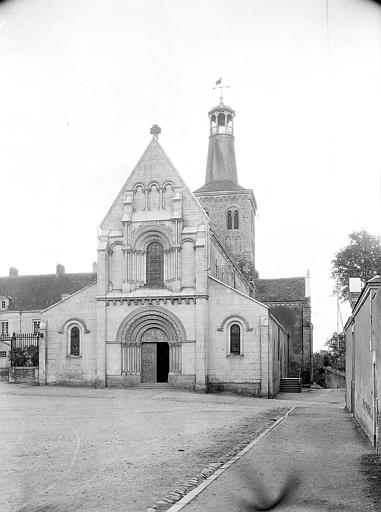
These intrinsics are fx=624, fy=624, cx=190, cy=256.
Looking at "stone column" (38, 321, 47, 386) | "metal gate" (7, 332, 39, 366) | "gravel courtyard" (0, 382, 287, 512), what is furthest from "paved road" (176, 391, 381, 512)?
"metal gate" (7, 332, 39, 366)

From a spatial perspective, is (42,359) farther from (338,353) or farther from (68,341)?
(338,353)

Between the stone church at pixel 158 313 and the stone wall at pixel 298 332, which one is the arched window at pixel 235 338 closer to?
the stone church at pixel 158 313

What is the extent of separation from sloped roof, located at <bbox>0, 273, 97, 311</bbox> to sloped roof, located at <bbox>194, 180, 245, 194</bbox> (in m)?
14.9

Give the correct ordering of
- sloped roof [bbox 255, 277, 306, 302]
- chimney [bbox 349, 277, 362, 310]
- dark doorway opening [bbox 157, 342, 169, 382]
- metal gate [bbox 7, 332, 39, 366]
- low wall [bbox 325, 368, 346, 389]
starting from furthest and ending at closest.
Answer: sloped roof [bbox 255, 277, 306, 302]
low wall [bbox 325, 368, 346, 389]
metal gate [bbox 7, 332, 39, 366]
dark doorway opening [bbox 157, 342, 169, 382]
chimney [bbox 349, 277, 362, 310]

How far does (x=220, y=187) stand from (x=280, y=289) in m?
12.5

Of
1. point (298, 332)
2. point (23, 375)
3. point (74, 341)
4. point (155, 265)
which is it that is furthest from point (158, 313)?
point (298, 332)

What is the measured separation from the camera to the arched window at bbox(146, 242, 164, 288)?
36.2 meters

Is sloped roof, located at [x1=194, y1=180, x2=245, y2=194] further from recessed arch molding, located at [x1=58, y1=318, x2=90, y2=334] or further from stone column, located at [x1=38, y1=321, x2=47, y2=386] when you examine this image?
stone column, located at [x1=38, y1=321, x2=47, y2=386]

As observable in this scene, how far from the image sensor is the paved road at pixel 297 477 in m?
8.90

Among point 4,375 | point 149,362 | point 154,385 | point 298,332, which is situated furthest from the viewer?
point 298,332

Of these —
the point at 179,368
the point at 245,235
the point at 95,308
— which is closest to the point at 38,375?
the point at 95,308

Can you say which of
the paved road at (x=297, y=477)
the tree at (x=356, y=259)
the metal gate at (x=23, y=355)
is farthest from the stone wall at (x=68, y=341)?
the tree at (x=356, y=259)

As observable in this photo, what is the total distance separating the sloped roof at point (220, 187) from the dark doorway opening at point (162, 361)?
2505 cm

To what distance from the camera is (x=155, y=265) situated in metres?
36.4
